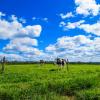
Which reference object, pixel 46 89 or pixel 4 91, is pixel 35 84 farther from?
pixel 4 91

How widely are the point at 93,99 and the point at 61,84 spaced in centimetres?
376

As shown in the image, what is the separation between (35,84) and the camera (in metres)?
23.4

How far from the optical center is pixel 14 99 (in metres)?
20.1

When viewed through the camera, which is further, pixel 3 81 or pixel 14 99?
pixel 3 81

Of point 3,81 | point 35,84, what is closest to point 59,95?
point 35,84

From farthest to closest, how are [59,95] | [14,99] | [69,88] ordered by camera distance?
1. [69,88]
2. [59,95]
3. [14,99]

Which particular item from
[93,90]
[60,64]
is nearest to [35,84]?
[93,90]

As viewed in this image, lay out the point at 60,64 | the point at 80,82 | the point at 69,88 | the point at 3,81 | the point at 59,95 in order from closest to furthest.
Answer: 1. the point at 59,95
2. the point at 69,88
3. the point at 80,82
4. the point at 3,81
5. the point at 60,64

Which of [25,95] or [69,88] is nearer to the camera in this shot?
[25,95]

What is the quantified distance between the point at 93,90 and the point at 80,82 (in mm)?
2294

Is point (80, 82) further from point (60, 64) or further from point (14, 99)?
point (60, 64)

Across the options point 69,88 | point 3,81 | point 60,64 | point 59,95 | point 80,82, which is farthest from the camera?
point 60,64

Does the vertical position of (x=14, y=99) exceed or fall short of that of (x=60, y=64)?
it falls short

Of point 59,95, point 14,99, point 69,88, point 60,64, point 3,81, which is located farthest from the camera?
point 60,64
